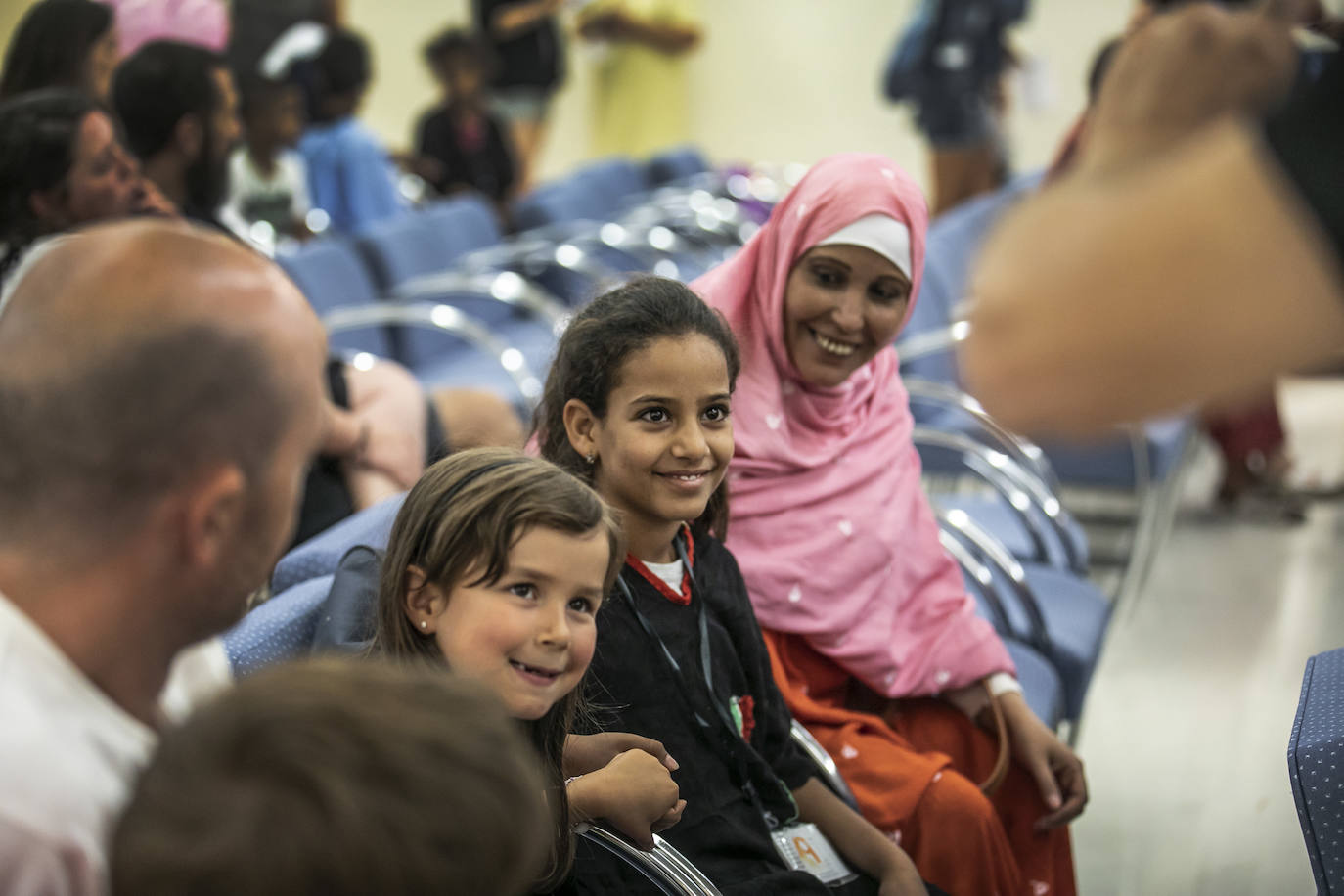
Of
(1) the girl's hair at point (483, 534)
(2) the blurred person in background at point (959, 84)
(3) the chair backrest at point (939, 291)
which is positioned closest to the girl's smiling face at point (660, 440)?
(1) the girl's hair at point (483, 534)

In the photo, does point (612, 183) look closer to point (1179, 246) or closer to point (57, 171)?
point (57, 171)

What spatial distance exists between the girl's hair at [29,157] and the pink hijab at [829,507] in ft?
3.55

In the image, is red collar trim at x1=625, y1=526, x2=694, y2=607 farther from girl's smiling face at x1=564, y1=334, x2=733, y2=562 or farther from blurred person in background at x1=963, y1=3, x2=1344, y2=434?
blurred person in background at x1=963, y1=3, x2=1344, y2=434

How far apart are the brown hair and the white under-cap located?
132 cm

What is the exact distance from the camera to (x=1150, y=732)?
289 centimetres

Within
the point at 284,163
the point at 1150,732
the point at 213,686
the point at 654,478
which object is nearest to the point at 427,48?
the point at 284,163

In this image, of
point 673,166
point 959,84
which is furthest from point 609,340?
point 673,166

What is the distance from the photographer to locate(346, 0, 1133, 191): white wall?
8922 millimetres

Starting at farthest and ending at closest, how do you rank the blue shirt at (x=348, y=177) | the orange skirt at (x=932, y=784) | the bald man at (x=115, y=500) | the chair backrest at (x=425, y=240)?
the blue shirt at (x=348, y=177) → the chair backrest at (x=425, y=240) → the orange skirt at (x=932, y=784) → the bald man at (x=115, y=500)

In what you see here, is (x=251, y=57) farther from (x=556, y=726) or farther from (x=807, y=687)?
(x=556, y=726)

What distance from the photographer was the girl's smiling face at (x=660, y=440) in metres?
1.50

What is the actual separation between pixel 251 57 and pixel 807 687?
4.74 m

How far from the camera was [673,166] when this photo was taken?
23.4 ft

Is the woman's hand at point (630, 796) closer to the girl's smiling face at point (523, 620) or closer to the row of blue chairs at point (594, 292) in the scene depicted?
the girl's smiling face at point (523, 620)
